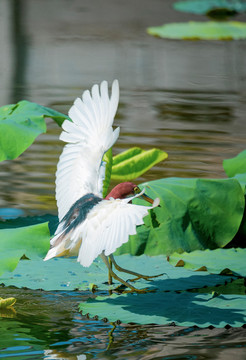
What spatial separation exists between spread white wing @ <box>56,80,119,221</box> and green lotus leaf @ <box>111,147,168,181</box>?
2.00ft

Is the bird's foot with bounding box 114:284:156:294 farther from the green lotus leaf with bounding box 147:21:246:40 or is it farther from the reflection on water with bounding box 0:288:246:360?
the green lotus leaf with bounding box 147:21:246:40

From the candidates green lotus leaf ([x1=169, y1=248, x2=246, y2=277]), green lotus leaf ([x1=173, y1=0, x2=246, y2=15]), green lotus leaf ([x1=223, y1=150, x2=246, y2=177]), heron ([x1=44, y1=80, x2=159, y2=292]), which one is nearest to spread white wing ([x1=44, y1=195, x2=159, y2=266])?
heron ([x1=44, y1=80, x2=159, y2=292])

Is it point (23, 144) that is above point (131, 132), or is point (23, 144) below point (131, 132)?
above

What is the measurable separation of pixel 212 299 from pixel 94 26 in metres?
9.12

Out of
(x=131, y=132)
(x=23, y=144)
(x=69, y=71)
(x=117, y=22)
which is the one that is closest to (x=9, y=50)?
(x=69, y=71)

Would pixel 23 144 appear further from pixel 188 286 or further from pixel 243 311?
pixel 243 311

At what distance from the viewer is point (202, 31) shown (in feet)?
34.4

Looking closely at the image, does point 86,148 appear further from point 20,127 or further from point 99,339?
point 99,339

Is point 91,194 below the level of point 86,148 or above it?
below

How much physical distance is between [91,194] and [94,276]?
0.33m

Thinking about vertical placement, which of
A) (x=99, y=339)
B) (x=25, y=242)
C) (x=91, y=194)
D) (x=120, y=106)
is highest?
(x=91, y=194)

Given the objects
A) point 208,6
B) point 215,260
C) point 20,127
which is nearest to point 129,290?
point 215,260

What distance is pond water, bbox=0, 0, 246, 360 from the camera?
2.24 metres

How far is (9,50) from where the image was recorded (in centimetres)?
955
